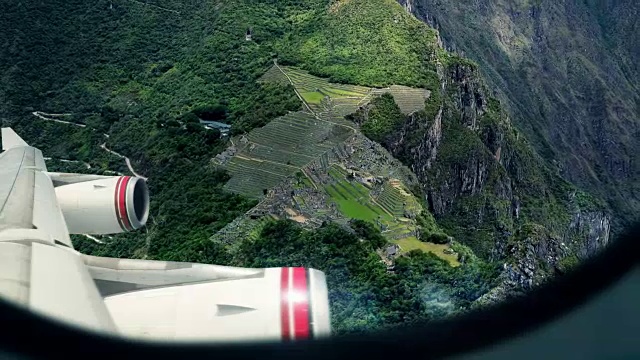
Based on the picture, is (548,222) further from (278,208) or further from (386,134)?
(278,208)

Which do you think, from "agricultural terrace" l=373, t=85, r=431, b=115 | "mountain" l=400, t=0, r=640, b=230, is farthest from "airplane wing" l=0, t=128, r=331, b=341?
"mountain" l=400, t=0, r=640, b=230

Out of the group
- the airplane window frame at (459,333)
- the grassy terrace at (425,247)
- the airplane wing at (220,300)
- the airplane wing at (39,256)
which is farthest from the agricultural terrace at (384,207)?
the airplane window frame at (459,333)

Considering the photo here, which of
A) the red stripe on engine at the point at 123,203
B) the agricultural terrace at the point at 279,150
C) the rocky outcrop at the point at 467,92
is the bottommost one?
the rocky outcrop at the point at 467,92

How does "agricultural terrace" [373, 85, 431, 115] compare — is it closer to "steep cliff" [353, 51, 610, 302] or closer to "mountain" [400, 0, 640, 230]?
"steep cliff" [353, 51, 610, 302]

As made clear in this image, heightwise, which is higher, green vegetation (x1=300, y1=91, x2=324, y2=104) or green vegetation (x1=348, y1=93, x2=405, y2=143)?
green vegetation (x1=300, y1=91, x2=324, y2=104)

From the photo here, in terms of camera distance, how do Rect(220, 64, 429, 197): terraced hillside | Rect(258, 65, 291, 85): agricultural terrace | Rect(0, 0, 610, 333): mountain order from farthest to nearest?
Rect(258, 65, 291, 85): agricultural terrace
Rect(220, 64, 429, 197): terraced hillside
Rect(0, 0, 610, 333): mountain

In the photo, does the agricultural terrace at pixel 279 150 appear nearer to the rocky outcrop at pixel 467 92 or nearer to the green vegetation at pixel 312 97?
the green vegetation at pixel 312 97
